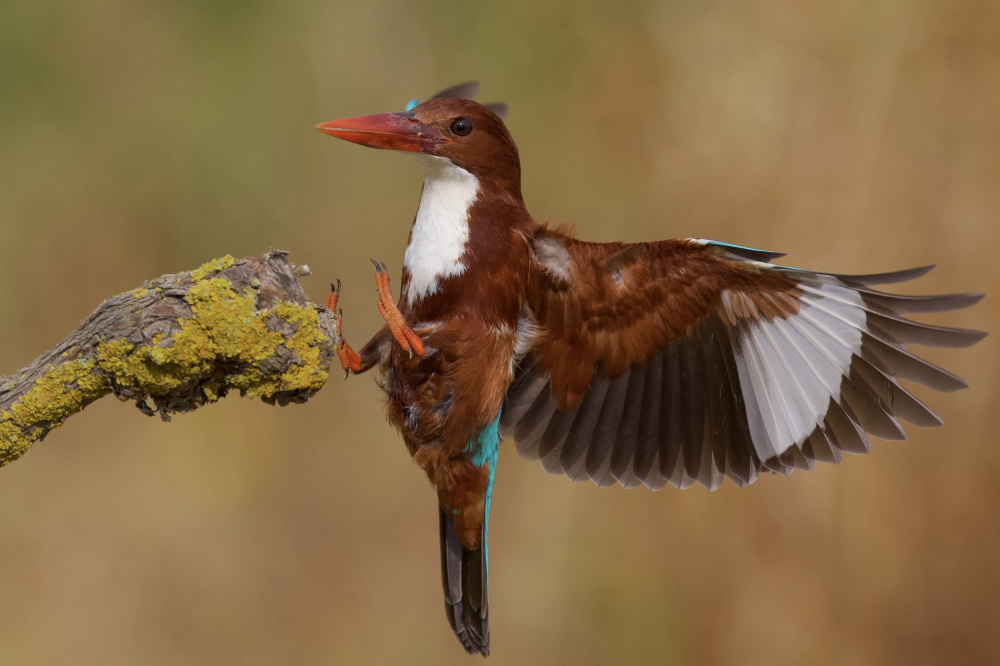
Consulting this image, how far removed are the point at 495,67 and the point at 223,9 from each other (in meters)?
0.82

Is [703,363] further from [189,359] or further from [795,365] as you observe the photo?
[189,359]

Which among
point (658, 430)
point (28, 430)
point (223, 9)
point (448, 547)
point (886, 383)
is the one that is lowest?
point (448, 547)

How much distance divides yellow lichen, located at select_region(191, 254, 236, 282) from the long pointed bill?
0.50m

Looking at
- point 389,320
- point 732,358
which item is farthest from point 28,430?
point 732,358

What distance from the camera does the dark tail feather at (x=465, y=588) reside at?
1.85m

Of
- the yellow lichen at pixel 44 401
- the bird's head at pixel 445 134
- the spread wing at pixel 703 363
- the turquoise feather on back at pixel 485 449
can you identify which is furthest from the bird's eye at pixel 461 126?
the yellow lichen at pixel 44 401

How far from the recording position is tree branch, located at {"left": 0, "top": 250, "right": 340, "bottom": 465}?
3.77 ft

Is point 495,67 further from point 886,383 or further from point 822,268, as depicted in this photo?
point 886,383

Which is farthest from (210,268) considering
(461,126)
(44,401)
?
(461,126)

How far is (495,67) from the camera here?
2654mm

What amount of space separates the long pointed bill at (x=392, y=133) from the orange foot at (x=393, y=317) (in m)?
0.27

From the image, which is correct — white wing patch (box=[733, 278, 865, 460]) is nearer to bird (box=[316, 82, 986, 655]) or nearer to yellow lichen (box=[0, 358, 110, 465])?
bird (box=[316, 82, 986, 655])

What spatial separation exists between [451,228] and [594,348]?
46cm

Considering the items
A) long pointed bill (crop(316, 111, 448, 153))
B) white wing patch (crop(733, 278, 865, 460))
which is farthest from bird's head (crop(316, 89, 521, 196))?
white wing patch (crop(733, 278, 865, 460))
